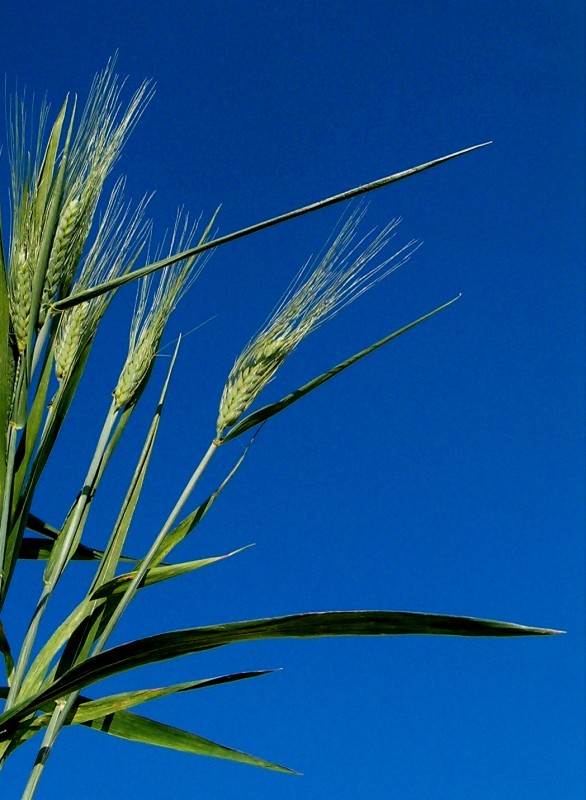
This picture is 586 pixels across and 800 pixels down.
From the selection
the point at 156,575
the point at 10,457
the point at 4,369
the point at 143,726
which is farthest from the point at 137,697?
the point at 4,369

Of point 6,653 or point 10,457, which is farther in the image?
point 6,653

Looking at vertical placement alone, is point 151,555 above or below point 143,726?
above

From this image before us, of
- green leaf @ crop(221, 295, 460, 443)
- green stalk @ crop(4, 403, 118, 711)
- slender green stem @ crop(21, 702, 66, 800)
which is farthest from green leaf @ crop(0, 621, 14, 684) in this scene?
green leaf @ crop(221, 295, 460, 443)

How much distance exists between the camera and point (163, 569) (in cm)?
125

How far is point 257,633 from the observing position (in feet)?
3.18

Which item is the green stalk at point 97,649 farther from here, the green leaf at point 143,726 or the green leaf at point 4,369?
the green leaf at point 4,369

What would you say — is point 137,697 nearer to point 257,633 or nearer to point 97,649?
point 97,649

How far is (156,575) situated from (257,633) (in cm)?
32

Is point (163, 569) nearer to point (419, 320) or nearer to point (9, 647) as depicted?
point (9, 647)

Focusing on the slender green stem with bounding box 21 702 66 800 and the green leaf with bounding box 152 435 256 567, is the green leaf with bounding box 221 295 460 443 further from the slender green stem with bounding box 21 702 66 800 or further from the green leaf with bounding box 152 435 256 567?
the slender green stem with bounding box 21 702 66 800

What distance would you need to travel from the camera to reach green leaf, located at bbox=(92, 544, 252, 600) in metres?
1.16

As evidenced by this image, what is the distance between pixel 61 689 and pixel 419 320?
683mm

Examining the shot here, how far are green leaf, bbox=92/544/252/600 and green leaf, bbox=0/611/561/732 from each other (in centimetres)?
16

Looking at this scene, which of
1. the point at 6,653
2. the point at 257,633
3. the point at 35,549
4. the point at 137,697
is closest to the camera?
the point at 257,633
